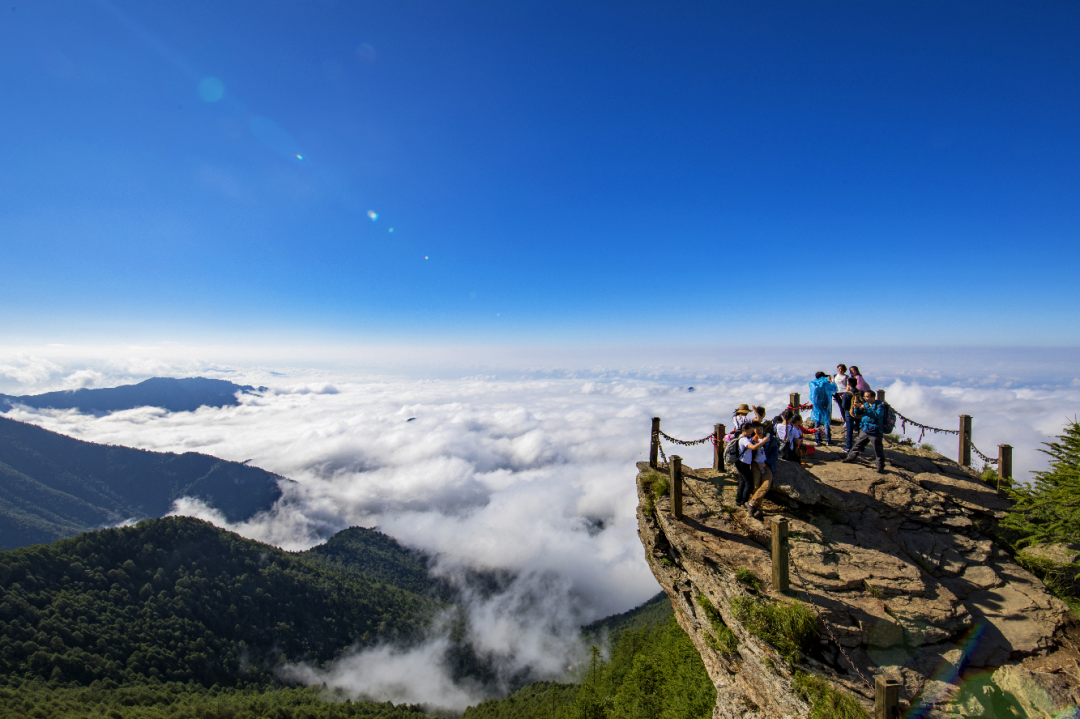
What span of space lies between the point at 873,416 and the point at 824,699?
358 inches

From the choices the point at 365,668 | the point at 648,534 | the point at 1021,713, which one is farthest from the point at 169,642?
the point at 1021,713

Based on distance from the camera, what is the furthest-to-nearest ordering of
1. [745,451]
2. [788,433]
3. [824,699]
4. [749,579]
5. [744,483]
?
[788,433] < [744,483] < [745,451] < [749,579] < [824,699]

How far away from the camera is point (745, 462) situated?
37.0ft

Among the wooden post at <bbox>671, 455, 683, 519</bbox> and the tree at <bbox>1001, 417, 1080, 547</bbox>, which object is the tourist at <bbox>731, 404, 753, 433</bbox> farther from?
the tree at <bbox>1001, 417, 1080, 547</bbox>

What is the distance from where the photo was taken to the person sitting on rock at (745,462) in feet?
36.2

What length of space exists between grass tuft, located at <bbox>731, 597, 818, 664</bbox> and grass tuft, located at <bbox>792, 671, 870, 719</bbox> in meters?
0.37

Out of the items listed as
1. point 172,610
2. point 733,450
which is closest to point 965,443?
point 733,450

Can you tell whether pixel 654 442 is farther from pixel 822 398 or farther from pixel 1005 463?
pixel 1005 463

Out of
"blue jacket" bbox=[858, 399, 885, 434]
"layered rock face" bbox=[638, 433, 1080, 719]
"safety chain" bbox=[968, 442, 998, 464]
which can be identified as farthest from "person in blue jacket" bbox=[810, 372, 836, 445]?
"safety chain" bbox=[968, 442, 998, 464]

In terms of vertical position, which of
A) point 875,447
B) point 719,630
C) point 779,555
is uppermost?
point 875,447

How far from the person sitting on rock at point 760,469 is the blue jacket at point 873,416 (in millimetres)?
4589

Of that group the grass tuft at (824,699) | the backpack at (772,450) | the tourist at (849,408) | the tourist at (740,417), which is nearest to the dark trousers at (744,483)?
the backpack at (772,450)

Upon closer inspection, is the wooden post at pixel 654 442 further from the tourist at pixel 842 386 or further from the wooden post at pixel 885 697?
the wooden post at pixel 885 697

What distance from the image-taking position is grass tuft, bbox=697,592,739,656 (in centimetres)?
956
